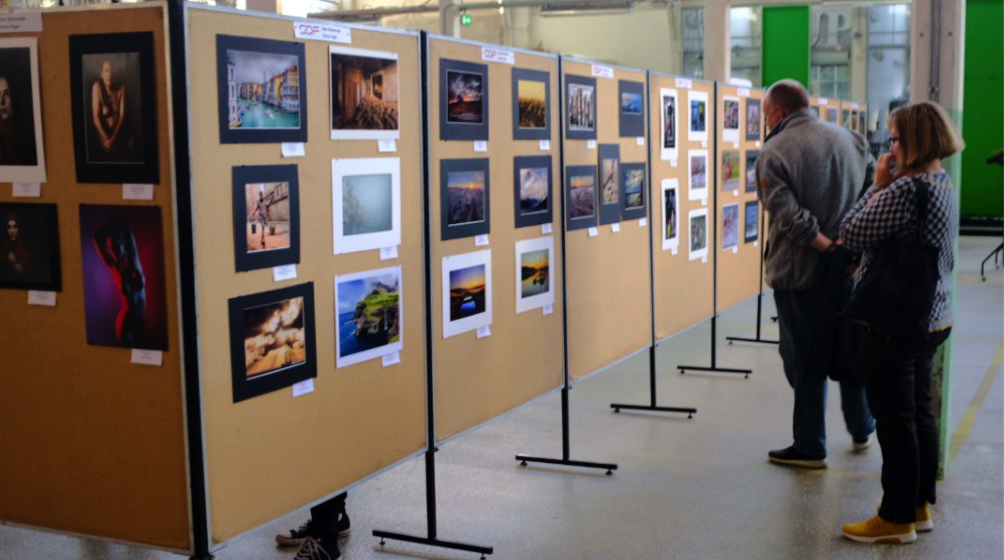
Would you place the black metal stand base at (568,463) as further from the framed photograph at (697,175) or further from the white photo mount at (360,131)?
the white photo mount at (360,131)

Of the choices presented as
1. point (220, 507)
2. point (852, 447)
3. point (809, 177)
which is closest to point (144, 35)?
point (220, 507)

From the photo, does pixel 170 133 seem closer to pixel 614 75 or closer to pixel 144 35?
pixel 144 35

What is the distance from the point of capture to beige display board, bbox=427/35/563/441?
4086mm

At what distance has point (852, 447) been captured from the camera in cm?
569

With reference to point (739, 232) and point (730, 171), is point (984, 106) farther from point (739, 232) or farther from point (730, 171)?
point (730, 171)

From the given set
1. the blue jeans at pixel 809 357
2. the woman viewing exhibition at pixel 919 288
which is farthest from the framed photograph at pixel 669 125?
the woman viewing exhibition at pixel 919 288

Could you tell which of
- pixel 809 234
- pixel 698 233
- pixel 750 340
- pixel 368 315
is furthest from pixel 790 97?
pixel 750 340

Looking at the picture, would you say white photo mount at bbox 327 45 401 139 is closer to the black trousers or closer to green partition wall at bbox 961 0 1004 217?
the black trousers

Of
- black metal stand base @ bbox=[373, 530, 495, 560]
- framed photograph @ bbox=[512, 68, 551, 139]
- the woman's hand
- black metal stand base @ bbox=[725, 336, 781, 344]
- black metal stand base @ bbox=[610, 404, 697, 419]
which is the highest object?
framed photograph @ bbox=[512, 68, 551, 139]

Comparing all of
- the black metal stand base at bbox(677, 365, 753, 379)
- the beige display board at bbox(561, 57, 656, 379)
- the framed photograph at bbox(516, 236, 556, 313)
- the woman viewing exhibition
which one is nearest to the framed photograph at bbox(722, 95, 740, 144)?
the beige display board at bbox(561, 57, 656, 379)

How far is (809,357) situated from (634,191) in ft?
4.11

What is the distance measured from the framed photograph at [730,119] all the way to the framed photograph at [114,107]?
16.2 feet

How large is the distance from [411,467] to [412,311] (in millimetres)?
1725

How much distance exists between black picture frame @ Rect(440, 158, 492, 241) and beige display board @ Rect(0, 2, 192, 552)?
1.39 metres
